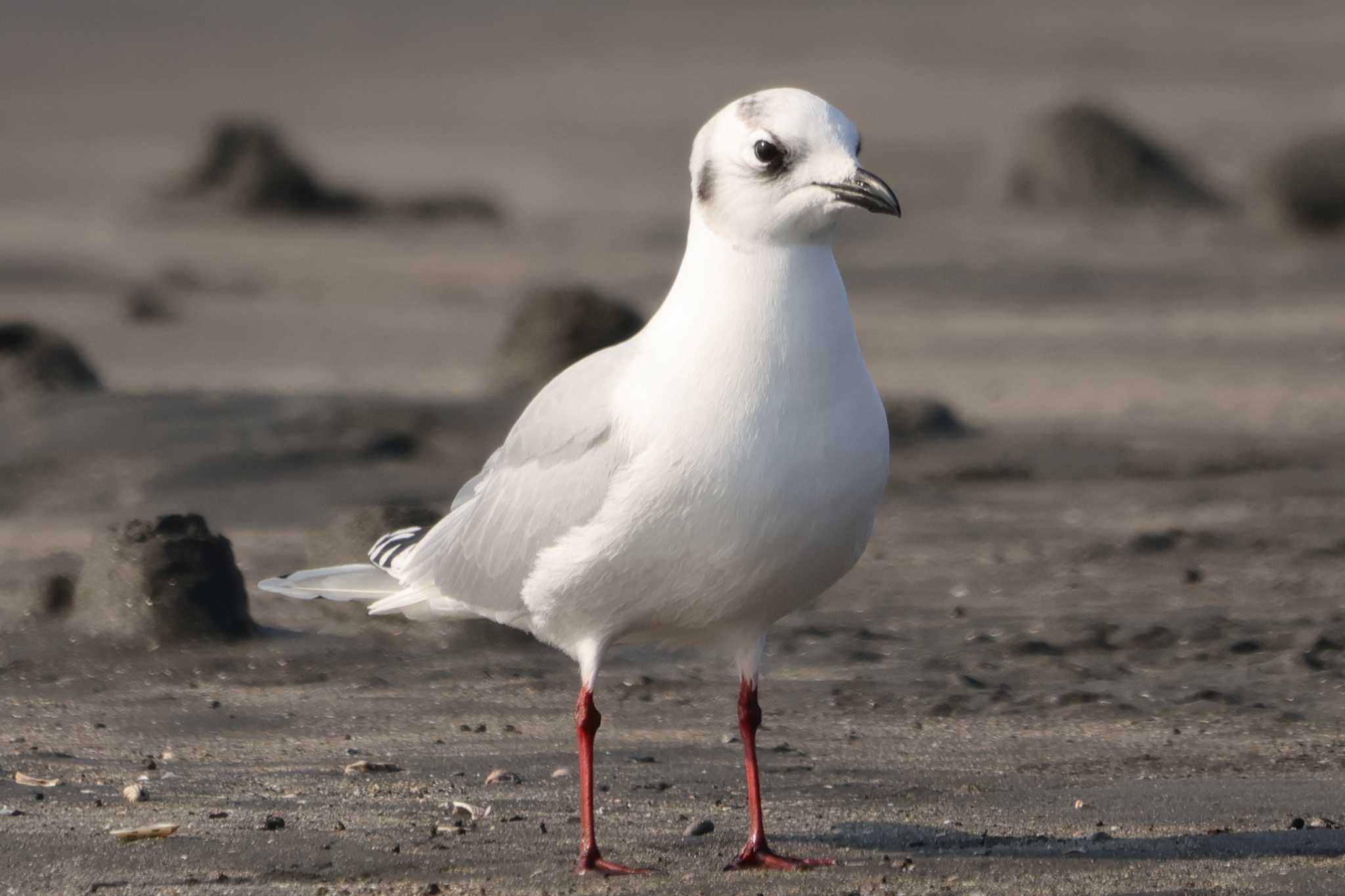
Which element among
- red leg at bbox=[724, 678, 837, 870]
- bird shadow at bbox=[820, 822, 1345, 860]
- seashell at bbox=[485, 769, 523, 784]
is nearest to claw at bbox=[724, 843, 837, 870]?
red leg at bbox=[724, 678, 837, 870]

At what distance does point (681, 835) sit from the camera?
18.0ft

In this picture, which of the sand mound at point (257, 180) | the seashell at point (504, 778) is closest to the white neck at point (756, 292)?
the seashell at point (504, 778)

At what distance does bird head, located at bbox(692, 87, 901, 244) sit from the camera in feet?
16.3

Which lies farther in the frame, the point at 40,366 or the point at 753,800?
the point at 40,366

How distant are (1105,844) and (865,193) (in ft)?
5.25

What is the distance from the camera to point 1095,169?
23219 millimetres

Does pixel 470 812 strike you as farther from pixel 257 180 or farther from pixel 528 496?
pixel 257 180

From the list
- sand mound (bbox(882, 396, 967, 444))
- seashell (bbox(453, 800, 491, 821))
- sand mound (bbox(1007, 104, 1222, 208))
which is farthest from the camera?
sand mound (bbox(1007, 104, 1222, 208))

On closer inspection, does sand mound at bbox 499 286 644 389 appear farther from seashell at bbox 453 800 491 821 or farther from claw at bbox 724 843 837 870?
claw at bbox 724 843 837 870

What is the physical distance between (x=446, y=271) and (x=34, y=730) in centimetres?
1341

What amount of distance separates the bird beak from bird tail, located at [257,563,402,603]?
191cm

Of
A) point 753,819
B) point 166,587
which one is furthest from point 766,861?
point 166,587

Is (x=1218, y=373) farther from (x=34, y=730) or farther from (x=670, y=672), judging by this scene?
(x=34, y=730)

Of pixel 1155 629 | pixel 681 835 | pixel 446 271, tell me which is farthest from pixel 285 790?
pixel 446 271
